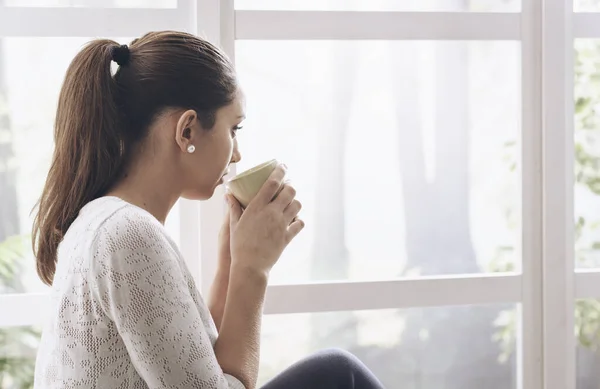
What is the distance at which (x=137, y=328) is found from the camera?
96cm

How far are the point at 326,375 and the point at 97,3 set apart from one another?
91 centimetres

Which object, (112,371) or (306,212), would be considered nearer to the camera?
(112,371)


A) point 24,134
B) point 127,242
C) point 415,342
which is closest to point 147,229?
point 127,242

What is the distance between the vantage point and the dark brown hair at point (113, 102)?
1.12 metres

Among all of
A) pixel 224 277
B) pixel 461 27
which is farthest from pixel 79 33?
pixel 461 27

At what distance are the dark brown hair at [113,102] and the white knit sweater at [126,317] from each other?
0.44ft

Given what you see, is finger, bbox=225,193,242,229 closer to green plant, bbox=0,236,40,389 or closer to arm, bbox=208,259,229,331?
arm, bbox=208,259,229,331

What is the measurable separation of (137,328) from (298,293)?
0.75 meters

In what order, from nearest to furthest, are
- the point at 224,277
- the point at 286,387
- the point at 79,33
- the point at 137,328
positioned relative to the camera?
the point at 137,328 < the point at 286,387 < the point at 224,277 < the point at 79,33

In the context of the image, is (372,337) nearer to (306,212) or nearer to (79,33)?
(306,212)

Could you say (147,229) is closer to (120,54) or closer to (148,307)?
(148,307)

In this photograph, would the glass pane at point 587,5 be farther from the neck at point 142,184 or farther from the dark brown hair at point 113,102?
the neck at point 142,184

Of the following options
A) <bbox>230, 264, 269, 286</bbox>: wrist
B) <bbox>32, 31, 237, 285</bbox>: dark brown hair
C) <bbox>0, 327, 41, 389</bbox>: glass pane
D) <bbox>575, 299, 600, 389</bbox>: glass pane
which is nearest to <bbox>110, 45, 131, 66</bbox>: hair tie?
<bbox>32, 31, 237, 285</bbox>: dark brown hair

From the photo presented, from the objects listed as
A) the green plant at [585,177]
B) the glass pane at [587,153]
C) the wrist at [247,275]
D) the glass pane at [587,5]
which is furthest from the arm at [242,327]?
the glass pane at [587,5]
